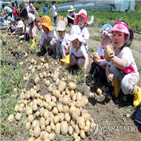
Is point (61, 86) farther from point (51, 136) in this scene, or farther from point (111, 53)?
point (111, 53)

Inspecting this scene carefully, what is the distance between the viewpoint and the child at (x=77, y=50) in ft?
9.09

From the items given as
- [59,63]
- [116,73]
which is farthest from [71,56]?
[116,73]

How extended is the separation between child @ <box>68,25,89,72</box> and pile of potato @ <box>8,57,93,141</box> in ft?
2.60

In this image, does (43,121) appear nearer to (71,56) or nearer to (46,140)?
(46,140)

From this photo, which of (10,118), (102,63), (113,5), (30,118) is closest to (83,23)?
(102,63)

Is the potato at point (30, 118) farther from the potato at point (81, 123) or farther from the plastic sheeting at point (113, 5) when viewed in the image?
the plastic sheeting at point (113, 5)

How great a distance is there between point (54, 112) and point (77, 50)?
4.88 feet

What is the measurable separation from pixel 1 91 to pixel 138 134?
2206 millimetres

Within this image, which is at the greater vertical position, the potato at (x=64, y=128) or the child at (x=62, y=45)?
the child at (x=62, y=45)

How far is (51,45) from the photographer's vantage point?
3.67 m

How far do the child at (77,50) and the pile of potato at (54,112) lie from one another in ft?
2.60

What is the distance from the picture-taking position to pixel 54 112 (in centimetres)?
189

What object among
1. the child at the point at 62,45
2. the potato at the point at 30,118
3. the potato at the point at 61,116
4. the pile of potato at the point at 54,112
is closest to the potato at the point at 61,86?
the pile of potato at the point at 54,112

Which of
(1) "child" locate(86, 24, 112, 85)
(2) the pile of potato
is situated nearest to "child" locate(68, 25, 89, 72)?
(1) "child" locate(86, 24, 112, 85)
